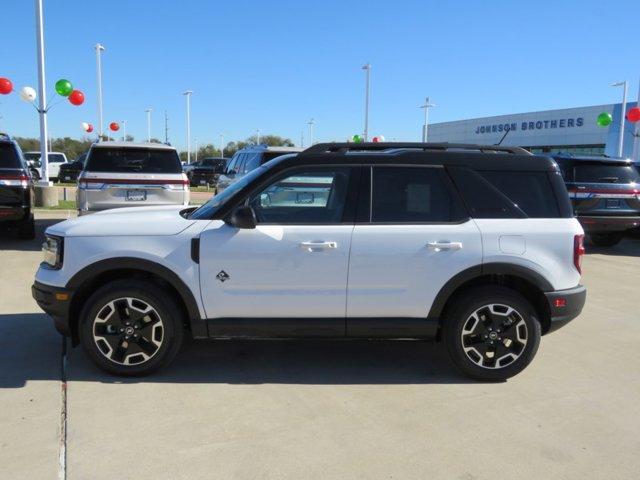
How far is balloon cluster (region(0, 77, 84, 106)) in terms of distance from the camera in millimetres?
17506

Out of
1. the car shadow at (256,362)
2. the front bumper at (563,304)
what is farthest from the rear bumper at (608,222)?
the front bumper at (563,304)

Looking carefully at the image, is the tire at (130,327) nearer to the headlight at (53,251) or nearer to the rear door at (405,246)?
the headlight at (53,251)

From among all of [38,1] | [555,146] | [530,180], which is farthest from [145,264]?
[555,146]

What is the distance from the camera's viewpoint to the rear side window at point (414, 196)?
436cm

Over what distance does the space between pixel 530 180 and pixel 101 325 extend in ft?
11.5

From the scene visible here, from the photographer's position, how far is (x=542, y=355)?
5117 millimetres

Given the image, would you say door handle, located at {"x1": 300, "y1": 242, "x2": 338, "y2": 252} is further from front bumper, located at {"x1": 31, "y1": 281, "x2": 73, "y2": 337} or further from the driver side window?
front bumper, located at {"x1": 31, "y1": 281, "x2": 73, "y2": 337}

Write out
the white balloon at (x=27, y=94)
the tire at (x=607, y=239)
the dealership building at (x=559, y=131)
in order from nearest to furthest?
the tire at (x=607, y=239) < the white balloon at (x=27, y=94) < the dealership building at (x=559, y=131)

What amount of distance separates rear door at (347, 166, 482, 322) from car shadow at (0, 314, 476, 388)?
0.58m

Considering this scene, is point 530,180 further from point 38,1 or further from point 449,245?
point 38,1

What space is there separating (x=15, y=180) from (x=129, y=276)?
20.4 feet

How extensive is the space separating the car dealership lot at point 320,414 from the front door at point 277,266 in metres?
0.59

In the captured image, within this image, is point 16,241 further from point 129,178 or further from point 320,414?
Result: point 320,414

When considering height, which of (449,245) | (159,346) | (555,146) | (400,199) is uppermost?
(555,146)
